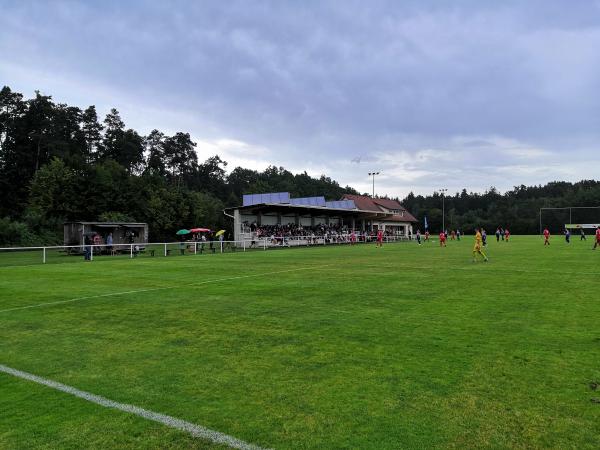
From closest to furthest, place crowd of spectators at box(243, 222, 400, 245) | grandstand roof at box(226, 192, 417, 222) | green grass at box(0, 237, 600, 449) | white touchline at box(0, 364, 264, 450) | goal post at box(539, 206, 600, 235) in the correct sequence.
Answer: white touchline at box(0, 364, 264, 450) → green grass at box(0, 237, 600, 449) → crowd of spectators at box(243, 222, 400, 245) → grandstand roof at box(226, 192, 417, 222) → goal post at box(539, 206, 600, 235)

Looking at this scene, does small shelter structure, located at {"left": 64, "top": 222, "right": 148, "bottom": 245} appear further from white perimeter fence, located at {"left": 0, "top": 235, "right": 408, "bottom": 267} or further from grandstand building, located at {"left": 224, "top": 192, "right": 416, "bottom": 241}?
grandstand building, located at {"left": 224, "top": 192, "right": 416, "bottom": 241}

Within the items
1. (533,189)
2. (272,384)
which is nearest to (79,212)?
(272,384)

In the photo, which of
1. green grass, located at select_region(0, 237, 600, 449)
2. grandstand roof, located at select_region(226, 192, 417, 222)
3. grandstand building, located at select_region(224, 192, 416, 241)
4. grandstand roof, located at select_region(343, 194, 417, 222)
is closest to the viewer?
green grass, located at select_region(0, 237, 600, 449)

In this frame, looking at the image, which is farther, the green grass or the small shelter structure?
the small shelter structure

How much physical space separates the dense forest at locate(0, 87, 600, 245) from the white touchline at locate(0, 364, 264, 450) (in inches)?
2048

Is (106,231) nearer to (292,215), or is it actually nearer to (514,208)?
(292,215)

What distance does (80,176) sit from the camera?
61.6m

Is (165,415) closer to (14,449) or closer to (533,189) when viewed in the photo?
(14,449)

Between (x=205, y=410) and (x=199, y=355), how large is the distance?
195cm

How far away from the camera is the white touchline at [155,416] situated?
3.84 metres

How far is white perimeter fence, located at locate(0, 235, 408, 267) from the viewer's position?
29469 millimetres

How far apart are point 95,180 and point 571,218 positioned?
83.8 metres

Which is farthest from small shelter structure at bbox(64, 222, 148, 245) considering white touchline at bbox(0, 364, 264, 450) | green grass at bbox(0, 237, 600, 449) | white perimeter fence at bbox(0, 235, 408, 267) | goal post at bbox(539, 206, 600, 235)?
goal post at bbox(539, 206, 600, 235)

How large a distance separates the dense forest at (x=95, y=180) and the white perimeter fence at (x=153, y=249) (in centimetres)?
1362
